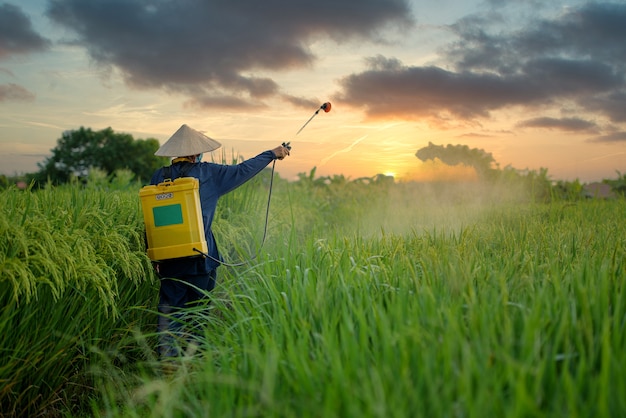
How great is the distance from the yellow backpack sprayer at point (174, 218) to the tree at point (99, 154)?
85.9 feet

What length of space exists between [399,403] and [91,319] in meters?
2.94

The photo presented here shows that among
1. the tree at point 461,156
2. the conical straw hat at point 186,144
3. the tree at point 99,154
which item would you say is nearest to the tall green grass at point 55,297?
→ the conical straw hat at point 186,144

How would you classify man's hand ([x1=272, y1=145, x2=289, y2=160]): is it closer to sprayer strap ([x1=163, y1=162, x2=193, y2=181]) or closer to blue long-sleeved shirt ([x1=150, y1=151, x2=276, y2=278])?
blue long-sleeved shirt ([x1=150, y1=151, x2=276, y2=278])

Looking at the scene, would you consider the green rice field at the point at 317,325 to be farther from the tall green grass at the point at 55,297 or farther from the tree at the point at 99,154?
the tree at the point at 99,154

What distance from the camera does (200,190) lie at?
5055mm

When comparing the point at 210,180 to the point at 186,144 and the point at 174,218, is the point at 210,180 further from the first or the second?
the point at 174,218

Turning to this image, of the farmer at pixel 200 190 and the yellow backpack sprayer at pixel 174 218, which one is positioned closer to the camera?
the yellow backpack sprayer at pixel 174 218

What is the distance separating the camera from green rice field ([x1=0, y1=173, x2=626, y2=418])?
2.18 metres

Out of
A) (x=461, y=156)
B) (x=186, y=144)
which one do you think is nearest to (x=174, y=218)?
(x=186, y=144)

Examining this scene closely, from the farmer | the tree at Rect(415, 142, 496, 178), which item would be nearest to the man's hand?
the farmer

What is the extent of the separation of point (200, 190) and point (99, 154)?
90.7ft

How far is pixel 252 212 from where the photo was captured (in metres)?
6.93

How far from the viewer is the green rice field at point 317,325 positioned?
7.14ft

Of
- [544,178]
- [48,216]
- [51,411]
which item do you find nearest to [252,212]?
[48,216]
